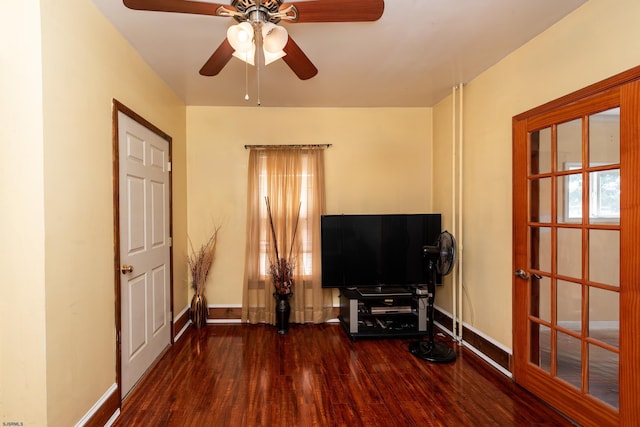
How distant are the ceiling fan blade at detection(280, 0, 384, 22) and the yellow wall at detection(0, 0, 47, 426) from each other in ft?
4.16

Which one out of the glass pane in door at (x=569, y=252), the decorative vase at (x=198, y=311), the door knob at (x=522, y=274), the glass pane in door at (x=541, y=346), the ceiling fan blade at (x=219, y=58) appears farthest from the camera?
the decorative vase at (x=198, y=311)

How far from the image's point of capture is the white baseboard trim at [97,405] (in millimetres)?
1828

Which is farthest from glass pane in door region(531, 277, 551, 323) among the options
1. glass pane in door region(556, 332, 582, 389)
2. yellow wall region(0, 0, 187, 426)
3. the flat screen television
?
yellow wall region(0, 0, 187, 426)

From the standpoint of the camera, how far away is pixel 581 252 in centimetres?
202

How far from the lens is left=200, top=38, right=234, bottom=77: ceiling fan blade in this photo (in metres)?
1.88

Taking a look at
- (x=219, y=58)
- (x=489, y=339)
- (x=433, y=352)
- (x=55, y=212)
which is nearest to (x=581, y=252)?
(x=489, y=339)

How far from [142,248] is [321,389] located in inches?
72.3

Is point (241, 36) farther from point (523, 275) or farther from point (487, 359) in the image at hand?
point (487, 359)

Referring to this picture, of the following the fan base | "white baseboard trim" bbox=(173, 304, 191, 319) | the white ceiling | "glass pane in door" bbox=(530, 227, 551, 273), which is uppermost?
the white ceiling

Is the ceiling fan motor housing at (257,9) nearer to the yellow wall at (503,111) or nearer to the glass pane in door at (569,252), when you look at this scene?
the yellow wall at (503,111)

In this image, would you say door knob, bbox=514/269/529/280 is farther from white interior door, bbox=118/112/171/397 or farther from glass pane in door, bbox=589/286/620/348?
white interior door, bbox=118/112/171/397

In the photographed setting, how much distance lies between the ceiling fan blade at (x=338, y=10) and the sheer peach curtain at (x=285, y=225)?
7.20 ft

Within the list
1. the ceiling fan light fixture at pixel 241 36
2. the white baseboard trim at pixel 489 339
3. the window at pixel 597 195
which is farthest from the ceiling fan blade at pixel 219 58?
the white baseboard trim at pixel 489 339

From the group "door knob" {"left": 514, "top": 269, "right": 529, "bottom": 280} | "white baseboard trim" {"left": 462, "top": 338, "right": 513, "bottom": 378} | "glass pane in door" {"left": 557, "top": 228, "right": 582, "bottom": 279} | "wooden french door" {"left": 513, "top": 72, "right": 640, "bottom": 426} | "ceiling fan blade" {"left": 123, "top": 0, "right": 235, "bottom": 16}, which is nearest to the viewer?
"ceiling fan blade" {"left": 123, "top": 0, "right": 235, "bottom": 16}
